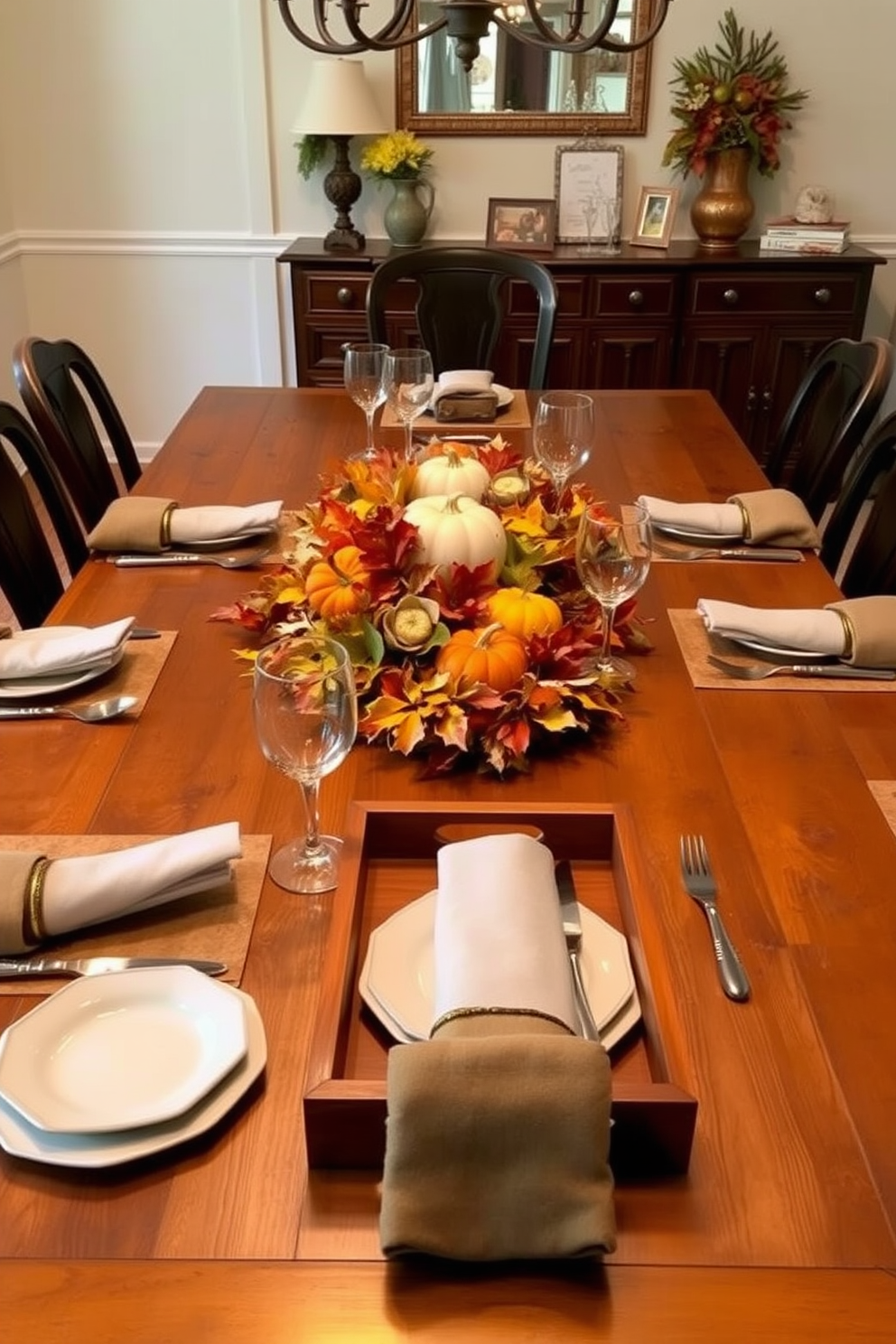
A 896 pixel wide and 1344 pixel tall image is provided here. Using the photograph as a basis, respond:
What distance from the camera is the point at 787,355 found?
364cm

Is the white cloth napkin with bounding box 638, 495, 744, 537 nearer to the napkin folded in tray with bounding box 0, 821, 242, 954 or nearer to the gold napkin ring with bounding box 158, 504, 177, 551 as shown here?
the gold napkin ring with bounding box 158, 504, 177, 551

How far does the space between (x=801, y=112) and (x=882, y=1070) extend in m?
3.57

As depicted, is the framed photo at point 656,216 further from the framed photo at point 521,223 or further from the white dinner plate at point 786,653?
the white dinner plate at point 786,653

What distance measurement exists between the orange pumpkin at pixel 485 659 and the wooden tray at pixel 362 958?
0.66ft

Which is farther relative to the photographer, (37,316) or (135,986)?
(37,316)

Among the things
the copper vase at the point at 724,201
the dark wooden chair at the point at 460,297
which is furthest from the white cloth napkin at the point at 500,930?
the copper vase at the point at 724,201

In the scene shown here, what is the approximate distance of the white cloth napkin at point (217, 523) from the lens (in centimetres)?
163

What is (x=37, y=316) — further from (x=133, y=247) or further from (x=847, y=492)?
(x=847, y=492)

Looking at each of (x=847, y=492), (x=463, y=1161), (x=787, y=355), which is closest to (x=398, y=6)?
(x=847, y=492)

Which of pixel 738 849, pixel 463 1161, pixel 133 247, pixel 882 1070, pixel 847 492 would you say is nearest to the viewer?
pixel 463 1161

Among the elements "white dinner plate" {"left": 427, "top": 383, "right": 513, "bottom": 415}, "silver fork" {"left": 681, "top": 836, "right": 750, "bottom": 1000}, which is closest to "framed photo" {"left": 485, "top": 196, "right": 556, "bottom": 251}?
"white dinner plate" {"left": 427, "top": 383, "right": 513, "bottom": 415}

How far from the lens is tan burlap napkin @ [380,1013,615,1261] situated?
0.65 metres

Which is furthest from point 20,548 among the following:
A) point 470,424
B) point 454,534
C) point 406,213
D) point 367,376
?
point 406,213

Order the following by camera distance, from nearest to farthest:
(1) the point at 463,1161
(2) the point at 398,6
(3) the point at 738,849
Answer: (1) the point at 463,1161
(3) the point at 738,849
(2) the point at 398,6
